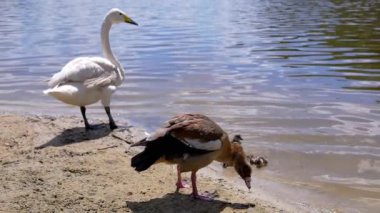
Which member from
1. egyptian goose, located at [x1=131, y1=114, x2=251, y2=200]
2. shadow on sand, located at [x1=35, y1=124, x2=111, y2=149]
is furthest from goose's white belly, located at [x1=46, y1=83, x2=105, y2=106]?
egyptian goose, located at [x1=131, y1=114, x2=251, y2=200]

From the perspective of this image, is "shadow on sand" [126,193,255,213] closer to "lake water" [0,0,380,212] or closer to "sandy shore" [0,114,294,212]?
"sandy shore" [0,114,294,212]

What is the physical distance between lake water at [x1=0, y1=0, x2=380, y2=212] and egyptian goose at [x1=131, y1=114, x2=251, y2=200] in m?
1.26

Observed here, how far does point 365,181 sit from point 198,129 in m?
2.59

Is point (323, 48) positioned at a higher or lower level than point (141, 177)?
lower

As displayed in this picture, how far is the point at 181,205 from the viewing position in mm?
5250

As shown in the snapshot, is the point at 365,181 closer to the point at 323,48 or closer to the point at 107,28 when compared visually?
the point at 107,28

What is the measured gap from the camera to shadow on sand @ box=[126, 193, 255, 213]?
5.12 metres

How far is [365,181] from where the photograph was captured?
21.7 feet

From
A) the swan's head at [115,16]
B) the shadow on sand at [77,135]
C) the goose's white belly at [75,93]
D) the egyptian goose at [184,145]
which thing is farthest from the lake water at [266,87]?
the swan's head at [115,16]

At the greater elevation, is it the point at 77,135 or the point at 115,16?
the point at 115,16

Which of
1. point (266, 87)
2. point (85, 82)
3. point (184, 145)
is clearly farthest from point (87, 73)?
point (266, 87)

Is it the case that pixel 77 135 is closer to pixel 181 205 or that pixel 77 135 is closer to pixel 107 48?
pixel 107 48

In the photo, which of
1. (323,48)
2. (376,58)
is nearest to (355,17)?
(323,48)

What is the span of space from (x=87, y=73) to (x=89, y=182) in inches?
100
